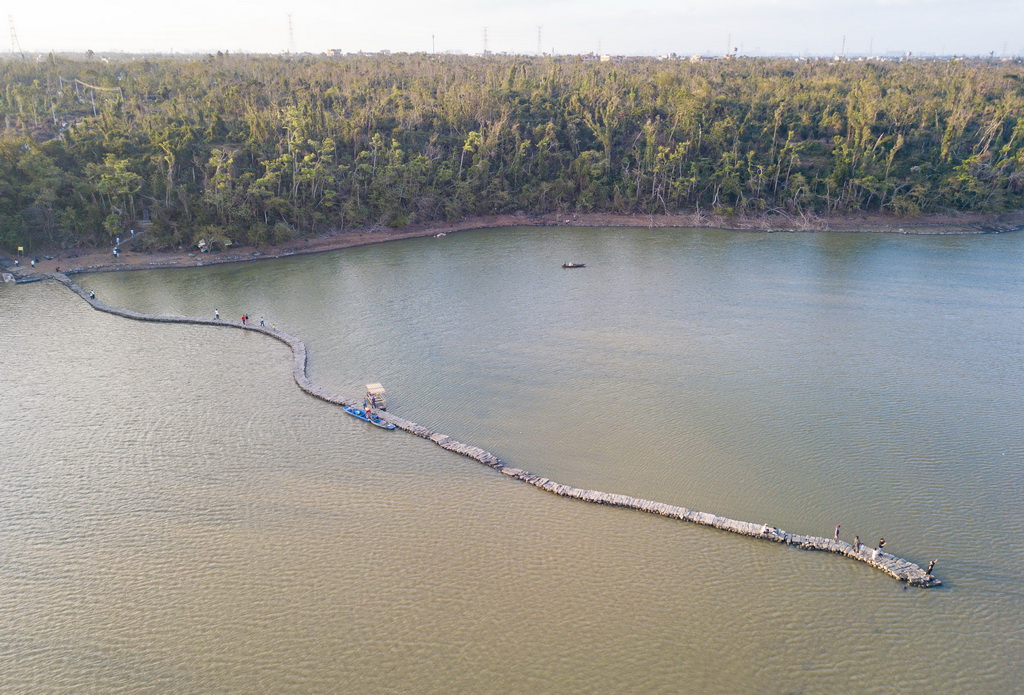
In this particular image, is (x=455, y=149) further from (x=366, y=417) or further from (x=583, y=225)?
(x=366, y=417)

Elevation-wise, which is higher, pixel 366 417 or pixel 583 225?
pixel 583 225

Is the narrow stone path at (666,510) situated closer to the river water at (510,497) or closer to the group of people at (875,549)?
the group of people at (875,549)

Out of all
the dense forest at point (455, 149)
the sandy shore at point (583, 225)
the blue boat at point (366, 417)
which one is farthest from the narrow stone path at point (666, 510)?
the dense forest at point (455, 149)

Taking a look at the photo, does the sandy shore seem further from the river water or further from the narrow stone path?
the narrow stone path

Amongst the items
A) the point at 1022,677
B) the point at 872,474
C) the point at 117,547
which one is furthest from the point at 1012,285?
the point at 117,547

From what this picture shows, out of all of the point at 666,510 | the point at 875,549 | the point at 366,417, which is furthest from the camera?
the point at 366,417

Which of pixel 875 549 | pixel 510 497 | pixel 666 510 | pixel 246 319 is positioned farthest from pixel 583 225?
pixel 875 549
